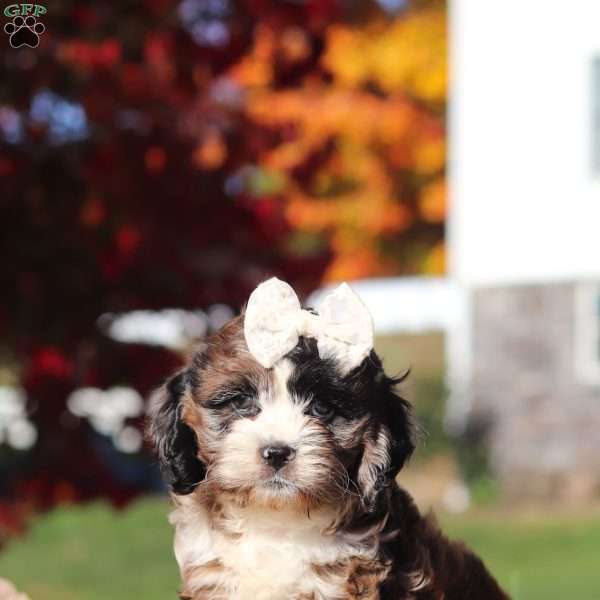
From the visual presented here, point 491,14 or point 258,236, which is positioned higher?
point 491,14

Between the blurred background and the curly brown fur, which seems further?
the blurred background

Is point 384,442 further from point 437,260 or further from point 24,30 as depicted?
point 437,260

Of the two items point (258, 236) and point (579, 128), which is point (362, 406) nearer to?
point (258, 236)

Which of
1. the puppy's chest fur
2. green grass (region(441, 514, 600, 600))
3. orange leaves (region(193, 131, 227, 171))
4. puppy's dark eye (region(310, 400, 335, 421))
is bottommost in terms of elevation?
green grass (region(441, 514, 600, 600))

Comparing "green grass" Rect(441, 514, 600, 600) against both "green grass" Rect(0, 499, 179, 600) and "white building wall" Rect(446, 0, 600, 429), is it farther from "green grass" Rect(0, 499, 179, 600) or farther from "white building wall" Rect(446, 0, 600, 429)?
"white building wall" Rect(446, 0, 600, 429)

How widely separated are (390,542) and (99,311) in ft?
17.2

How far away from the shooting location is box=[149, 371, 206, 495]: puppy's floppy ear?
11.7 feet

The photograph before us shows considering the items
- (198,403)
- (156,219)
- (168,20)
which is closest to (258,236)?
(156,219)

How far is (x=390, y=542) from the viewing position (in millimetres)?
3465

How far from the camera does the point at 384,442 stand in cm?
345

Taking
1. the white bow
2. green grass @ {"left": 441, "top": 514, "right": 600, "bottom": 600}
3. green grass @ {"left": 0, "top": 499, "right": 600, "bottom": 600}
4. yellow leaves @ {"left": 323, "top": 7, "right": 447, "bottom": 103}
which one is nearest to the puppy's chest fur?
the white bow

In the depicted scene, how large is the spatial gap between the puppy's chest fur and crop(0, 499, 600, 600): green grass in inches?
277

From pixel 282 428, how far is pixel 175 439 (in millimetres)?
415

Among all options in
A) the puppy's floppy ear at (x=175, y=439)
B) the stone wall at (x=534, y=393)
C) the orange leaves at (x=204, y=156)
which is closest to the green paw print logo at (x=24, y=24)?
the orange leaves at (x=204, y=156)
